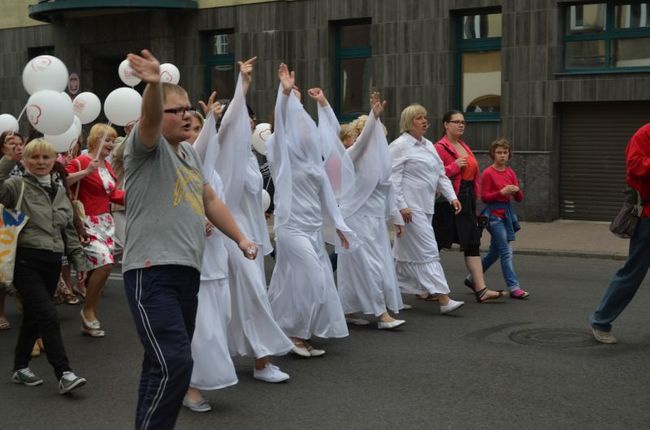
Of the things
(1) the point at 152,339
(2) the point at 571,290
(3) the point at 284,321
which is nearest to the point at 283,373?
(3) the point at 284,321

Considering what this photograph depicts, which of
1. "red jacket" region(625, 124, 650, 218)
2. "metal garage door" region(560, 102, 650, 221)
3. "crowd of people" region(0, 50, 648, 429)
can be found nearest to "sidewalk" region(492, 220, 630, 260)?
"metal garage door" region(560, 102, 650, 221)

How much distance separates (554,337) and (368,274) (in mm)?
1572

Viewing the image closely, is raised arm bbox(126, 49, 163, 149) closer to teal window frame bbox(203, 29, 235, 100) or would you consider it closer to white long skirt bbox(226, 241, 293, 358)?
white long skirt bbox(226, 241, 293, 358)

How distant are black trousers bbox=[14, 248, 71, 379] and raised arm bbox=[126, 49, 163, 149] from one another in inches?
93.0

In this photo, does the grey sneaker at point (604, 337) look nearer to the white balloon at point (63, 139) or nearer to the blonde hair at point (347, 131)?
the blonde hair at point (347, 131)

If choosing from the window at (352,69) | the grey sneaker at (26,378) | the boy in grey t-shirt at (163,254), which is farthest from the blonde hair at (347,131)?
the window at (352,69)

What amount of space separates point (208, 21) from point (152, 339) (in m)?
18.6

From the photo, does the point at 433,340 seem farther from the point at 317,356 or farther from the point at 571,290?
the point at 571,290

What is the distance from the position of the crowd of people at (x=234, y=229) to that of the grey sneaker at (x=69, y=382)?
0.04ft

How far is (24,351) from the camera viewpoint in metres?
6.50

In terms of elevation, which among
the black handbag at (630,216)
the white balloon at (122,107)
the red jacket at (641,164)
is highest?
the white balloon at (122,107)

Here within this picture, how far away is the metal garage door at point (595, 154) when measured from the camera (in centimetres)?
1688

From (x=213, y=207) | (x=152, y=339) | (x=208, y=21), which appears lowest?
(x=152, y=339)

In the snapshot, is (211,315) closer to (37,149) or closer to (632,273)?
(37,149)
